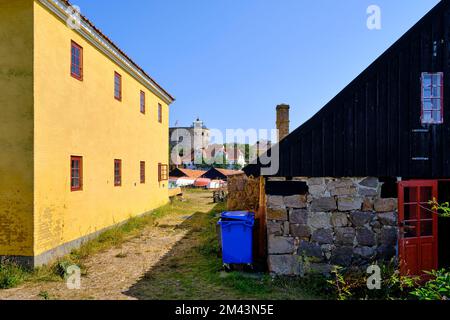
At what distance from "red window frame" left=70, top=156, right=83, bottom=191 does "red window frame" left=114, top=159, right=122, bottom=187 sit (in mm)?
2961

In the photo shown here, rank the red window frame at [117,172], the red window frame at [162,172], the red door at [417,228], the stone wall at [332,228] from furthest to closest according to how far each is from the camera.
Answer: the red window frame at [162,172] < the red window frame at [117,172] < the stone wall at [332,228] < the red door at [417,228]

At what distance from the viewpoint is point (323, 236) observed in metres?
6.86

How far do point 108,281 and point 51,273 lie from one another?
63.8 inches

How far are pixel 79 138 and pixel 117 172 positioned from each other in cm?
359

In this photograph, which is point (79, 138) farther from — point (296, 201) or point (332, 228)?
point (332, 228)

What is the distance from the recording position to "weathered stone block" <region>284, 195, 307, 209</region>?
6.96 meters

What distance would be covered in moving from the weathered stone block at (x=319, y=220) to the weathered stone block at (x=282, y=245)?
618 mm

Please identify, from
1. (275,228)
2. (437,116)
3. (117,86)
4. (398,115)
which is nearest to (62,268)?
(275,228)

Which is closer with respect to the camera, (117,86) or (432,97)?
(432,97)

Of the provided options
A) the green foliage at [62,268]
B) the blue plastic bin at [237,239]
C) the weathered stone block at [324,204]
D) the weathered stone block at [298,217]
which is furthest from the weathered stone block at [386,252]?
the green foliage at [62,268]

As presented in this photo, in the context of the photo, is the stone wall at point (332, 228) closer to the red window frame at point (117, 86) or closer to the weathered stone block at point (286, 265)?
the weathered stone block at point (286, 265)

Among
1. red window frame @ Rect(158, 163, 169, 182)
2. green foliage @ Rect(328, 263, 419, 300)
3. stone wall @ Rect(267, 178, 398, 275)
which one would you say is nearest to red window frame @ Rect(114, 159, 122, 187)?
red window frame @ Rect(158, 163, 169, 182)

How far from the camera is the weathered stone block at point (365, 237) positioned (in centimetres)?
679

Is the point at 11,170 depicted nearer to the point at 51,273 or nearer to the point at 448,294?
the point at 51,273
